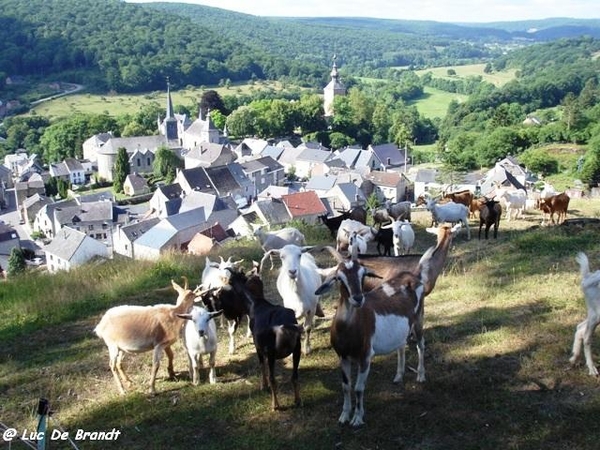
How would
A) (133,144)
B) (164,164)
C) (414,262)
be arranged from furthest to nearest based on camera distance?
1. (133,144)
2. (164,164)
3. (414,262)

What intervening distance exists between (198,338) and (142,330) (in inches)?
26.9

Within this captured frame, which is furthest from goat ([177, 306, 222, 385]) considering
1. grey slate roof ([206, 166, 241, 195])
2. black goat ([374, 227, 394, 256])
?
grey slate roof ([206, 166, 241, 195])

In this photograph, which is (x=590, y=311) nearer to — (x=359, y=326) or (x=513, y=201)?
(x=359, y=326)

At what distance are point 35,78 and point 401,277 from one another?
514 ft

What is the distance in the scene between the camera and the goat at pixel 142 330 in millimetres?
7258

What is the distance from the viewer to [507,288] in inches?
411

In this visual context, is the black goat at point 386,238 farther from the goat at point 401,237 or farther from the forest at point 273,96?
the forest at point 273,96

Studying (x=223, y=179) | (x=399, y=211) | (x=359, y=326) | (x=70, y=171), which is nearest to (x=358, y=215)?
(x=399, y=211)

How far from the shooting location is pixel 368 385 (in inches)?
284

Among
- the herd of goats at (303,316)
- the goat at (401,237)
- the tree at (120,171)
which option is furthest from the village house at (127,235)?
the herd of goats at (303,316)

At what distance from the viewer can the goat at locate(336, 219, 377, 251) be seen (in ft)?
41.0

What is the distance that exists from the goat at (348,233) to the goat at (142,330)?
212 inches

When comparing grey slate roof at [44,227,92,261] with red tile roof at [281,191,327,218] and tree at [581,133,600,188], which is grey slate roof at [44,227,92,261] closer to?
red tile roof at [281,191,327,218]

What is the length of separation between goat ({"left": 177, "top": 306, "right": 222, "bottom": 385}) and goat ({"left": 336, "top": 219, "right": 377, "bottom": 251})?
5309mm
